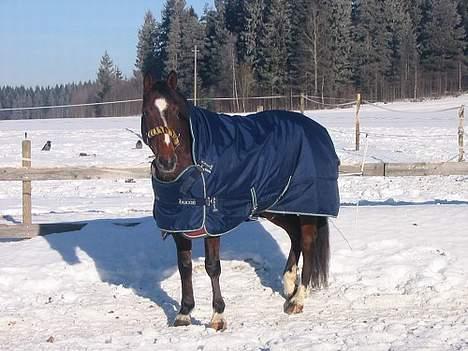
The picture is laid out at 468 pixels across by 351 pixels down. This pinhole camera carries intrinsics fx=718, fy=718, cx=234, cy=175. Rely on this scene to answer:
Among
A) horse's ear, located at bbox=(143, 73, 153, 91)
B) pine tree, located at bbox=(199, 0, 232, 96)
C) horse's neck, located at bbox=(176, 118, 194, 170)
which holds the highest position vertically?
pine tree, located at bbox=(199, 0, 232, 96)

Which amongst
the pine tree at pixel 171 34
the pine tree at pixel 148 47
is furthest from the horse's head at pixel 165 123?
the pine tree at pixel 148 47

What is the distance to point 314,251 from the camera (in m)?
6.02

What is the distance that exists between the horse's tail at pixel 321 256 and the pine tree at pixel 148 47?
6175cm

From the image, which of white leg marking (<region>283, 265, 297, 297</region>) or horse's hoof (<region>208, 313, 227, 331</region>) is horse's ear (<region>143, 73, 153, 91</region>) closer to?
horse's hoof (<region>208, 313, 227, 331</region>)

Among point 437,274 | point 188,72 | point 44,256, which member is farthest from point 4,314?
point 188,72

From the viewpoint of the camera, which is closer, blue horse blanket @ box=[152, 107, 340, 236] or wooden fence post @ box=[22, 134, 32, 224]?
blue horse blanket @ box=[152, 107, 340, 236]

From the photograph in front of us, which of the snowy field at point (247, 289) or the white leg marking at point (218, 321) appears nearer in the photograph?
the snowy field at point (247, 289)

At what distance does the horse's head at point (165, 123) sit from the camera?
15.6 ft

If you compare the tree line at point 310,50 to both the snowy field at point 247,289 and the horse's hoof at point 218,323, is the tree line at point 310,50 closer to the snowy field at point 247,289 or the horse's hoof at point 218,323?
the snowy field at point 247,289

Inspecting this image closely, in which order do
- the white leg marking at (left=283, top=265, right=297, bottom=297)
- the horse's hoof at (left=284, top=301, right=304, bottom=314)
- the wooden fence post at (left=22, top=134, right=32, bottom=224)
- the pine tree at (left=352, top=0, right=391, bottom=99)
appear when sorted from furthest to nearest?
the pine tree at (left=352, top=0, right=391, bottom=99) < the wooden fence post at (left=22, top=134, right=32, bottom=224) < the white leg marking at (left=283, top=265, right=297, bottom=297) < the horse's hoof at (left=284, top=301, right=304, bottom=314)

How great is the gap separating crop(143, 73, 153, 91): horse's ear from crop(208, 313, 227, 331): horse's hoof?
1.69 metres

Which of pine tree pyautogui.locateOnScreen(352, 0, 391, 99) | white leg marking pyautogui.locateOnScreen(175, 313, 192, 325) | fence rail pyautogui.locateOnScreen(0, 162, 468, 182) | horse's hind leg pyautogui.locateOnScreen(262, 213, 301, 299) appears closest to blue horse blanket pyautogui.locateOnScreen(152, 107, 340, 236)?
horse's hind leg pyautogui.locateOnScreen(262, 213, 301, 299)

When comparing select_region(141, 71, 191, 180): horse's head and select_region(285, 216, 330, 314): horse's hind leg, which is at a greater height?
select_region(141, 71, 191, 180): horse's head

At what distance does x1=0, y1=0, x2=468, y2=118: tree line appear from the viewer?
58.6 meters
